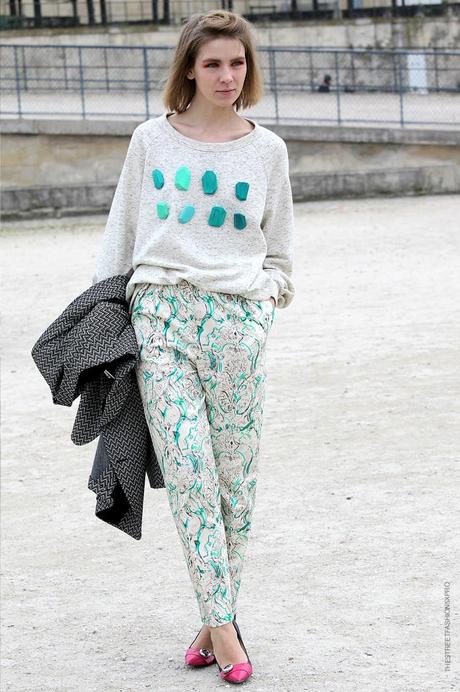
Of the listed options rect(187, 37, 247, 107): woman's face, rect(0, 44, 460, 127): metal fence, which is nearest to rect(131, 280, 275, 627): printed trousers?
rect(187, 37, 247, 107): woman's face

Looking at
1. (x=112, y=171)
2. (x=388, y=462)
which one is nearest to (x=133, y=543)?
(x=388, y=462)

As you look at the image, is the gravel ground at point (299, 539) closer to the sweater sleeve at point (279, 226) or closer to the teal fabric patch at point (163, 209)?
the sweater sleeve at point (279, 226)

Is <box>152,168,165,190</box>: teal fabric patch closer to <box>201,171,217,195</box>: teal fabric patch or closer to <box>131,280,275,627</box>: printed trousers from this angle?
<box>201,171,217,195</box>: teal fabric patch

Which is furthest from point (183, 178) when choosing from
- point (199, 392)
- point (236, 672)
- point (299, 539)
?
point (299, 539)

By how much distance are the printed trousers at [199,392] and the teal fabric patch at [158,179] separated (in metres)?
0.28

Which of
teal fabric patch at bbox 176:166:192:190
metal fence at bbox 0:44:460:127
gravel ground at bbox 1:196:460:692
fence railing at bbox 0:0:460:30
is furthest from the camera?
fence railing at bbox 0:0:460:30

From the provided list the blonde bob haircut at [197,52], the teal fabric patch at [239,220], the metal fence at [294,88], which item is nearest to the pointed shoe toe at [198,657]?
the teal fabric patch at [239,220]

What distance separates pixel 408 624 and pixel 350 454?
253cm

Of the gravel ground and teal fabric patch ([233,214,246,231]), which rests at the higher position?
teal fabric patch ([233,214,246,231])

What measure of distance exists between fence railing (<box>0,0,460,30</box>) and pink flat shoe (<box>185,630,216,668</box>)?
31312mm

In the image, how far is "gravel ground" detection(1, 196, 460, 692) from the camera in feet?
14.9

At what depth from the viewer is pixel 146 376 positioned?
13.7 ft

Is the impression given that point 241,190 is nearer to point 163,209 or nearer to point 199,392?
point 163,209

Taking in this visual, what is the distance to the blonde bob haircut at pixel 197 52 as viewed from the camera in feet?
13.8
